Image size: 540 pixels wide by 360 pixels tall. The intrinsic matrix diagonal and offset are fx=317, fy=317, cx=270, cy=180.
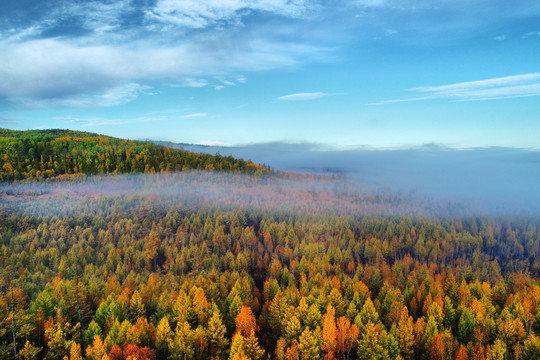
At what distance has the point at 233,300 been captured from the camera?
7594cm

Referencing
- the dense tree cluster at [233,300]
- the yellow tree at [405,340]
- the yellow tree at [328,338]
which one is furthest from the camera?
the yellow tree at [405,340]

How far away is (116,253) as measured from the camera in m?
132

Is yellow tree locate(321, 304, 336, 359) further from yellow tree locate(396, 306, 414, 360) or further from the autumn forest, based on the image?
yellow tree locate(396, 306, 414, 360)

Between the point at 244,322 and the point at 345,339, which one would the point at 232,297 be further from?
the point at 345,339

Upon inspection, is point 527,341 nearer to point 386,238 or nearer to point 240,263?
point 240,263

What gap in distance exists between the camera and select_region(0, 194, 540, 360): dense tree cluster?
194 feet

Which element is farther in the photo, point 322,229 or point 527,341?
point 322,229

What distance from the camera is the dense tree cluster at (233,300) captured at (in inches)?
2334

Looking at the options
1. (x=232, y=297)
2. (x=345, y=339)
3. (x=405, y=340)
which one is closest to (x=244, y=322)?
(x=232, y=297)

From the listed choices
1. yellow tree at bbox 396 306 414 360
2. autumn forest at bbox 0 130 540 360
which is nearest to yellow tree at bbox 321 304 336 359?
autumn forest at bbox 0 130 540 360

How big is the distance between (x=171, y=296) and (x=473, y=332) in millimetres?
70210

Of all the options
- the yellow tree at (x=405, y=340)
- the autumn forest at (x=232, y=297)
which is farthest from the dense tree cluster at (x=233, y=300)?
the autumn forest at (x=232, y=297)

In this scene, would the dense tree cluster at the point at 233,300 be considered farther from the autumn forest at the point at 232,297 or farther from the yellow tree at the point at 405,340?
the autumn forest at the point at 232,297

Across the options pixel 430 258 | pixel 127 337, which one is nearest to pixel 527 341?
pixel 127 337
